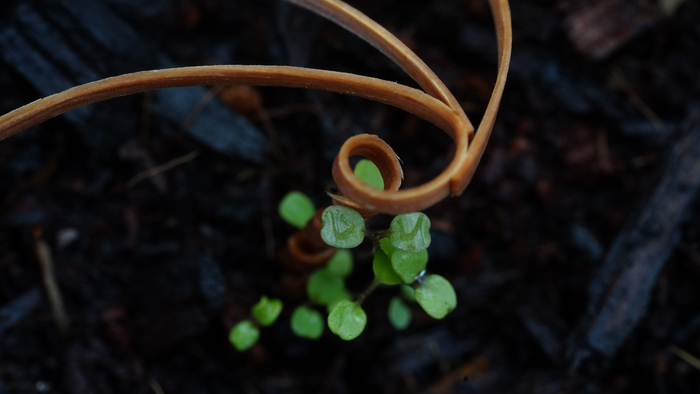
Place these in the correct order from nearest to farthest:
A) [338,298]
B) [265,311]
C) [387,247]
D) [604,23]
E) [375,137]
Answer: [375,137]
[387,247]
[265,311]
[338,298]
[604,23]

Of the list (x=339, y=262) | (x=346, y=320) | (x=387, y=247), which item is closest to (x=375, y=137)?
(x=387, y=247)

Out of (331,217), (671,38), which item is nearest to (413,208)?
(331,217)

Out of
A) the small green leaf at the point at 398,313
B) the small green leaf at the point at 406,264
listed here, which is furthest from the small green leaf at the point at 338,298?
the small green leaf at the point at 406,264

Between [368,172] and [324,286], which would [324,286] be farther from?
[368,172]

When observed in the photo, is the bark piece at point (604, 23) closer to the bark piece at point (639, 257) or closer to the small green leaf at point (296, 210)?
the bark piece at point (639, 257)

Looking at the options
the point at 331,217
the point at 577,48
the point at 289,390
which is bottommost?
the point at 289,390

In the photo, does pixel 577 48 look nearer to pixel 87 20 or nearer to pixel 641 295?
pixel 641 295
